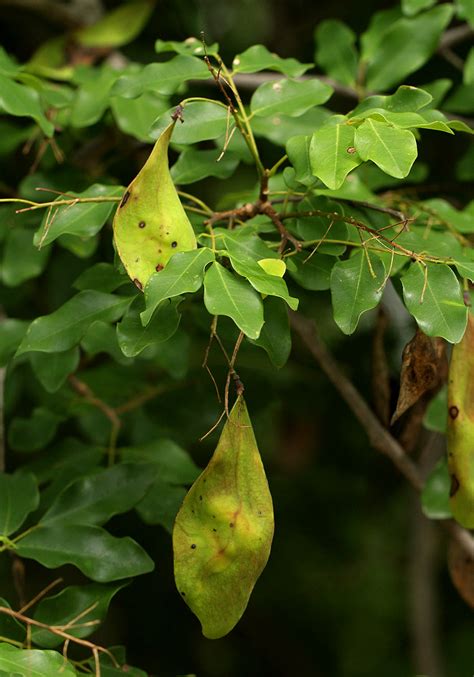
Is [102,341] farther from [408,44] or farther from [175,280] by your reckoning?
[408,44]

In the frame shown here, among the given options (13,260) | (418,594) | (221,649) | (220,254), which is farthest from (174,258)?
(221,649)

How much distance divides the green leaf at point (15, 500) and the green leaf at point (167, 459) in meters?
0.15

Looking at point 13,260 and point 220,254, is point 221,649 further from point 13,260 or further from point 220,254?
point 220,254

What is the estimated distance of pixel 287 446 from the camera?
7.49ft

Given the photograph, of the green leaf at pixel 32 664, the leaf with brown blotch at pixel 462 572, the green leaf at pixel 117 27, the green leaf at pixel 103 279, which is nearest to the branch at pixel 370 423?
the leaf with brown blotch at pixel 462 572

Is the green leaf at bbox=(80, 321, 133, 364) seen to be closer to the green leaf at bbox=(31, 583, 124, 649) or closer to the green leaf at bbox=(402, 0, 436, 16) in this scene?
the green leaf at bbox=(31, 583, 124, 649)

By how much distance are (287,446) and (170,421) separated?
0.88 metres

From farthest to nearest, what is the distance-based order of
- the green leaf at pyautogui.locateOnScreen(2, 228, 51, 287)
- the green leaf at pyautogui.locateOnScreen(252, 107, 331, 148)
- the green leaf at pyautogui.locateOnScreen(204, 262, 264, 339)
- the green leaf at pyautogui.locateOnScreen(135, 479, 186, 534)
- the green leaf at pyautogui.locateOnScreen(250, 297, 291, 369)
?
the green leaf at pyautogui.locateOnScreen(2, 228, 51, 287)
the green leaf at pyautogui.locateOnScreen(252, 107, 331, 148)
the green leaf at pyautogui.locateOnScreen(135, 479, 186, 534)
the green leaf at pyautogui.locateOnScreen(250, 297, 291, 369)
the green leaf at pyautogui.locateOnScreen(204, 262, 264, 339)

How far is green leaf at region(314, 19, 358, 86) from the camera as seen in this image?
56.1 inches

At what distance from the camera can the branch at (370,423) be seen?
4.13ft

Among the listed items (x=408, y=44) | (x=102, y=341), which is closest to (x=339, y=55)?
(x=408, y=44)

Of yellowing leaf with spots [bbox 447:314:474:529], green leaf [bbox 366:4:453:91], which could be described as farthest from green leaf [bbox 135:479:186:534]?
green leaf [bbox 366:4:453:91]

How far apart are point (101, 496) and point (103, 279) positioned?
24cm

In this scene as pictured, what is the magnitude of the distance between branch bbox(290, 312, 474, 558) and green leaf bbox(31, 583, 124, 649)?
41 cm
